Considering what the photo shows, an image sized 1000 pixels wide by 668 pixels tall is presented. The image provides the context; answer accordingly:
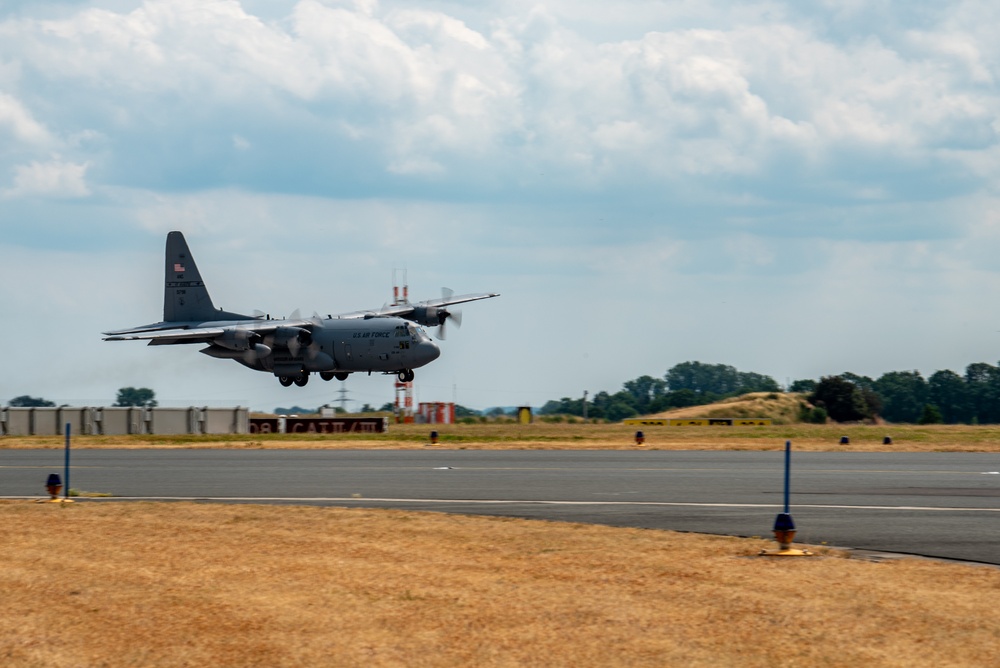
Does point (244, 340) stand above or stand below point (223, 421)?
above

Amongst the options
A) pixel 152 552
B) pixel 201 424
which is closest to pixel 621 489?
pixel 152 552

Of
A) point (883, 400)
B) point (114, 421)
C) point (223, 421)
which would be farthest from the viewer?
point (883, 400)

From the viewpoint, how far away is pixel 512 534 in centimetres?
1587

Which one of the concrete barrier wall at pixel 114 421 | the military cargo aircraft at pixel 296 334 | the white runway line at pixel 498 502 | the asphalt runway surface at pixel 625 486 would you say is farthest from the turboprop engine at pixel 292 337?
the white runway line at pixel 498 502

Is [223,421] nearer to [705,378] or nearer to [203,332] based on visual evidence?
[203,332]

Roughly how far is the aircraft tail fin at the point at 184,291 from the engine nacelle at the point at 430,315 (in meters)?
13.4

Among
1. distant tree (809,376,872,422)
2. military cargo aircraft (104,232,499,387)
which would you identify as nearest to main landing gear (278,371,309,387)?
military cargo aircraft (104,232,499,387)

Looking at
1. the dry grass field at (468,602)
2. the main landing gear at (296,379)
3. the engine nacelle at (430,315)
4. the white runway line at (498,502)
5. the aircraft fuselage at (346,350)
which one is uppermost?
the engine nacelle at (430,315)

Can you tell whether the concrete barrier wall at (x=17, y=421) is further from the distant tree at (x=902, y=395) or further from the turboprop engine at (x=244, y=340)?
the distant tree at (x=902, y=395)

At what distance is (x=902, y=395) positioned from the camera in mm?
120812

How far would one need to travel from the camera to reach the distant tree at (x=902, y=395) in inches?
4432

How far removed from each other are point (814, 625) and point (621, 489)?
1317 centimetres

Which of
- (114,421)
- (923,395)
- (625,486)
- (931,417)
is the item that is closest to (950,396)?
(923,395)

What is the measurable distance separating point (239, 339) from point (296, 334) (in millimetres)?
3844
